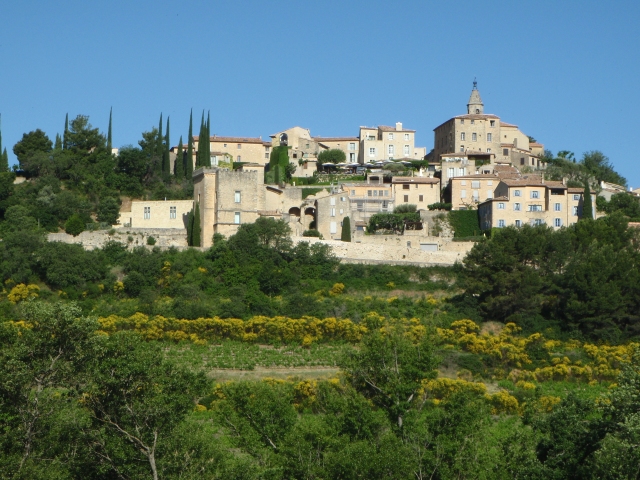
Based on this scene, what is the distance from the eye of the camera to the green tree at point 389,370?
36.5 meters

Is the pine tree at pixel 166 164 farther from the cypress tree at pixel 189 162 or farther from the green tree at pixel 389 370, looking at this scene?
the green tree at pixel 389 370

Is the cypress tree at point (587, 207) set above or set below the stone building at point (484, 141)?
below

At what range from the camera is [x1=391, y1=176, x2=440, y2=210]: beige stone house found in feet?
243

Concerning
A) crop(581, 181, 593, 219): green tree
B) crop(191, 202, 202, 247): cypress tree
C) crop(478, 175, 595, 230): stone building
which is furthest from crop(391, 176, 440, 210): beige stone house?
crop(191, 202, 202, 247): cypress tree

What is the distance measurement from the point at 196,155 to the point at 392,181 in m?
13.2

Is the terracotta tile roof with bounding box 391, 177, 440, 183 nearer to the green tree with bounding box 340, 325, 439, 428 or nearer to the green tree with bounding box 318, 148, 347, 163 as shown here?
the green tree with bounding box 318, 148, 347, 163

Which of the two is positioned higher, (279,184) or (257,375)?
(279,184)

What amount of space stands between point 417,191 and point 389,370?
38405 mm

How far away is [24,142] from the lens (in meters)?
77.1

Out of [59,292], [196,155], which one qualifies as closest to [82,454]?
[59,292]

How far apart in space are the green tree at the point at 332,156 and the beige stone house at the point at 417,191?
10.8 metres

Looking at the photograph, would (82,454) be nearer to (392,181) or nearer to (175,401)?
(175,401)

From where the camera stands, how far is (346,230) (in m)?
68.0

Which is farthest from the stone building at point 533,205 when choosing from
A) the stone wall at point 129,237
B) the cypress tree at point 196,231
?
the stone wall at point 129,237
